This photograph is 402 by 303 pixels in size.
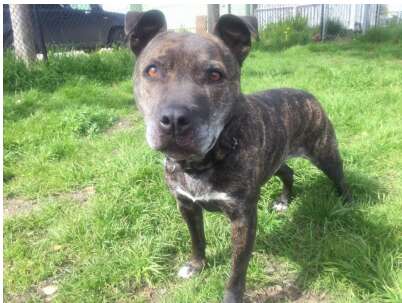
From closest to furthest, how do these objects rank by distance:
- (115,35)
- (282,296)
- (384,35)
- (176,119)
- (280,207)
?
(176,119) → (282,296) → (280,207) → (115,35) → (384,35)

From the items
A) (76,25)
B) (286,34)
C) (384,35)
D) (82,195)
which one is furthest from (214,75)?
(384,35)

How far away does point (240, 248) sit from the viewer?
2.46 m

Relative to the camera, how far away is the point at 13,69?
7.22 meters

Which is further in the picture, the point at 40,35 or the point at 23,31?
the point at 40,35

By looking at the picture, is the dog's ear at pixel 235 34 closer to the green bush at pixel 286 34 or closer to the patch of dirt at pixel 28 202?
Answer: the patch of dirt at pixel 28 202

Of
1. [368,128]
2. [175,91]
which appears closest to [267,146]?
[175,91]

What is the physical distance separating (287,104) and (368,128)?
228cm

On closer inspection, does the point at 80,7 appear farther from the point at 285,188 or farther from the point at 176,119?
the point at 176,119

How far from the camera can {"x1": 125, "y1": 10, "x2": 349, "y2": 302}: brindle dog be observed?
1.96 metres

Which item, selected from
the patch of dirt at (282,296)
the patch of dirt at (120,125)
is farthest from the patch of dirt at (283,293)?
the patch of dirt at (120,125)

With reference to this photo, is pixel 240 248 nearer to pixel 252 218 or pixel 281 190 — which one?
pixel 252 218

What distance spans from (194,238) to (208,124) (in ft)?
3.74

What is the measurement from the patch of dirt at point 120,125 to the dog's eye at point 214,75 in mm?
3472

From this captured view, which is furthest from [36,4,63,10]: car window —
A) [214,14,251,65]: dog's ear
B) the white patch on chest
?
the white patch on chest
